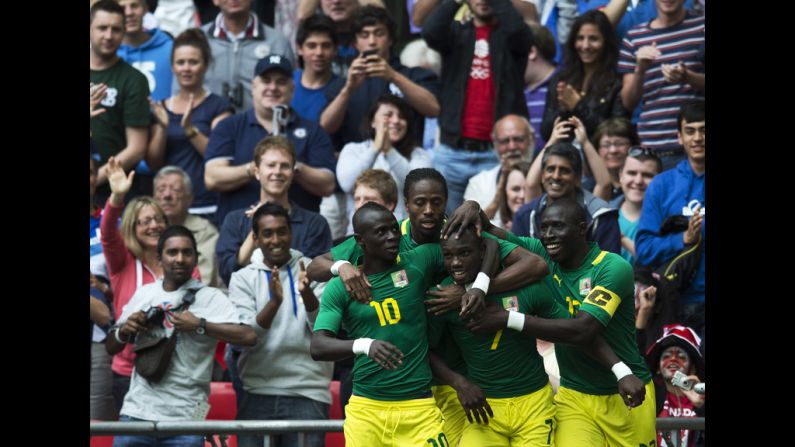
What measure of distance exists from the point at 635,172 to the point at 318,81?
3299 millimetres

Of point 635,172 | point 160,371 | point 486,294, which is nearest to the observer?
point 486,294

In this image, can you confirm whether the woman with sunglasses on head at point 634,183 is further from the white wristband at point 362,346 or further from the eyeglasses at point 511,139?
the white wristband at point 362,346

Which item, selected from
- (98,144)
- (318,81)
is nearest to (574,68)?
(318,81)

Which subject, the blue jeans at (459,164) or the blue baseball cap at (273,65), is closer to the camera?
the blue baseball cap at (273,65)

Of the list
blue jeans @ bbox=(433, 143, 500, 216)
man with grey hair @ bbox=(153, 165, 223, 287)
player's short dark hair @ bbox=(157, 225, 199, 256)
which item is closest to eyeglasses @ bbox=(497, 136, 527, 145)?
blue jeans @ bbox=(433, 143, 500, 216)

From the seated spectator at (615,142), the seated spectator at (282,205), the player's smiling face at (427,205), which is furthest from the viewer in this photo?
the seated spectator at (615,142)

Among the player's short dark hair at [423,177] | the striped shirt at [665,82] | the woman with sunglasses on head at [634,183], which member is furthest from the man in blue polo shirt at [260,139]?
the player's short dark hair at [423,177]

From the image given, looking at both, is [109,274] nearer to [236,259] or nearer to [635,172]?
[236,259]

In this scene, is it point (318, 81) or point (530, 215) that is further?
point (318, 81)

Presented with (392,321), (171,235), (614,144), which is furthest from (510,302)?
(614,144)

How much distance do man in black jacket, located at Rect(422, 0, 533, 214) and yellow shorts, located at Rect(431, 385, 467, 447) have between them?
163 inches

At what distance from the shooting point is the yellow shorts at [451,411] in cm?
806

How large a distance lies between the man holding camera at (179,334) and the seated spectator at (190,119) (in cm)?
228

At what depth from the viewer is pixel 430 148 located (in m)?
12.6
